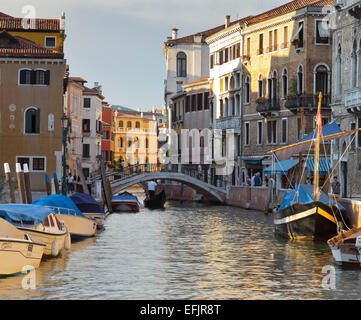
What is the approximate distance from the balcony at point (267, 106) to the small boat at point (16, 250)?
29.1 metres

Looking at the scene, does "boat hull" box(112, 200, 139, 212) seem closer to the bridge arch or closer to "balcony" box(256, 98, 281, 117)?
the bridge arch

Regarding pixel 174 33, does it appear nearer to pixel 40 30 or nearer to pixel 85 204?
pixel 40 30

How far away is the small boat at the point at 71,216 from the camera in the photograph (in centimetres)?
2333

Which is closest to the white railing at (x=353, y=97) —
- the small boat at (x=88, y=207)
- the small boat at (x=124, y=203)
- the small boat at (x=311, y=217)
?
the small boat at (x=311, y=217)

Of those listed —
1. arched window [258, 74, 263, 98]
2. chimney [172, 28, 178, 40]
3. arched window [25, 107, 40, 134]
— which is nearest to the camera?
arched window [25, 107, 40, 134]

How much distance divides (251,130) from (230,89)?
4183mm

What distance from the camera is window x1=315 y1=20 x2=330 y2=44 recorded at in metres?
43.2

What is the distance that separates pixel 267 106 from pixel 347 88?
1181cm

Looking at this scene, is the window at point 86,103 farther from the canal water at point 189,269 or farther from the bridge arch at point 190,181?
the canal water at point 189,269

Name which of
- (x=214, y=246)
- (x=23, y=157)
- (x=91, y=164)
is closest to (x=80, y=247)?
(x=214, y=246)

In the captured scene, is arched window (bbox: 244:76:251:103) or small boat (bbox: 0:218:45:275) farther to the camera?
arched window (bbox: 244:76:251:103)

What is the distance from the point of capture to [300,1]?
4722 centimetres

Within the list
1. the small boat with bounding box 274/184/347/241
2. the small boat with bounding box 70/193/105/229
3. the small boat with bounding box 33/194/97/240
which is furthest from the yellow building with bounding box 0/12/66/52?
the small boat with bounding box 274/184/347/241

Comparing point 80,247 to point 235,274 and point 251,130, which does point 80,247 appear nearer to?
point 235,274
